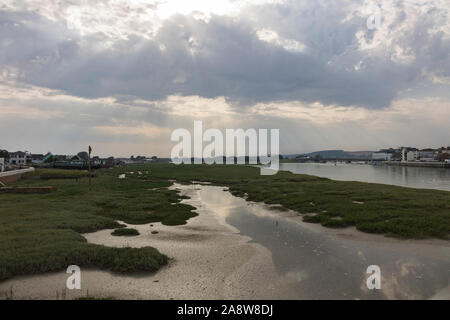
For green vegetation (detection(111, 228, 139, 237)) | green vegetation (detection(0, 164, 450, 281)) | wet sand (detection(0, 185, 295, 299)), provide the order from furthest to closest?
green vegetation (detection(111, 228, 139, 237)), green vegetation (detection(0, 164, 450, 281)), wet sand (detection(0, 185, 295, 299))

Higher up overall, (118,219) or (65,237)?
(65,237)

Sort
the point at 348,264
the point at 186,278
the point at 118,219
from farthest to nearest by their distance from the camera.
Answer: the point at 118,219 → the point at 348,264 → the point at 186,278

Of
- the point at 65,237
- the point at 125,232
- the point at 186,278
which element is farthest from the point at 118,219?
the point at 186,278

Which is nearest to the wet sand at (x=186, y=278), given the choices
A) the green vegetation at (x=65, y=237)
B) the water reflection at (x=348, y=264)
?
the green vegetation at (x=65, y=237)

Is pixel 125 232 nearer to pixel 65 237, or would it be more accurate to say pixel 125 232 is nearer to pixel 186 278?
pixel 65 237

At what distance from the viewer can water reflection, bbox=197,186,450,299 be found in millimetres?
10719

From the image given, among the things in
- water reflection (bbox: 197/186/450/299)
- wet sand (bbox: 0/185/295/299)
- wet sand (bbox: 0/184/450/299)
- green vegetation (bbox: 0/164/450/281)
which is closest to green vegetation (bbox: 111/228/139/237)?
wet sand (bbox: 0/184/450/299)

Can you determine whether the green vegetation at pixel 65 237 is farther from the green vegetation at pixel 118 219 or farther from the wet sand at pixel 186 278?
the wet sand at pixel 186 278

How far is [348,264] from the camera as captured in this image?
537 inches

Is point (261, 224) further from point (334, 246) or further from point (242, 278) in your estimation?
point (242, 278)

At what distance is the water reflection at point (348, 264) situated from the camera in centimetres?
1072

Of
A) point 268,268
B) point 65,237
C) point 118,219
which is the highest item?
point 65,237

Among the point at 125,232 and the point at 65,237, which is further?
the point at 125,232

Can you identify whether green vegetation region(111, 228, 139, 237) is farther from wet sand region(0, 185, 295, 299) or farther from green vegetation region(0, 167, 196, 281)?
green vegetation region(0, 167, 196, 281)
